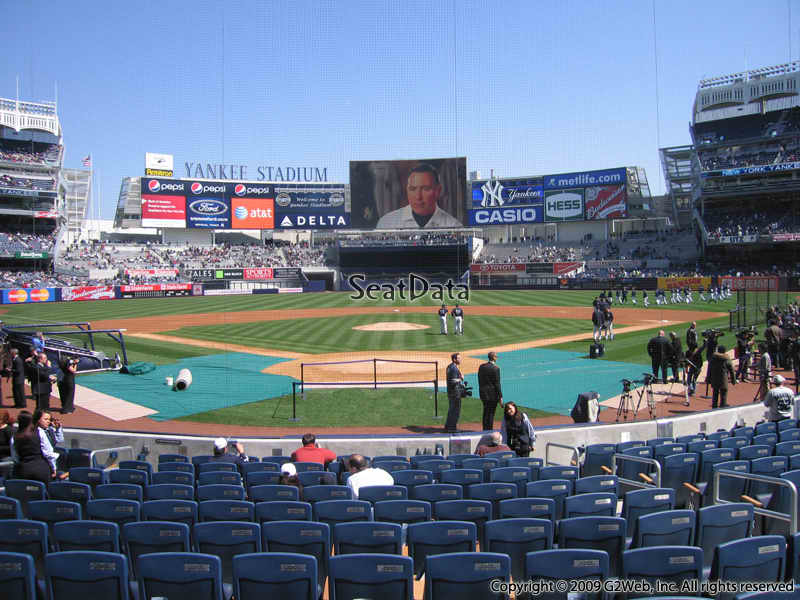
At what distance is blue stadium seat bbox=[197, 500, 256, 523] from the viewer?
529 cm

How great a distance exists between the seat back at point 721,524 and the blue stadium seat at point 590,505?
33.6 inches

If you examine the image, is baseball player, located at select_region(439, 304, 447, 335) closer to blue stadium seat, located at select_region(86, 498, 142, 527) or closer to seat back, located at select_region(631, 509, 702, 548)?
blue stadium seat, located at select_region(86, 498, 142, 527)

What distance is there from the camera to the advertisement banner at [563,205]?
71250mm

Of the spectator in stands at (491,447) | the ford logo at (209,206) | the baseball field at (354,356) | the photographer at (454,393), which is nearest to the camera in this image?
the spectator in stands at (491,447)

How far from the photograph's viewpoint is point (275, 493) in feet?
19.6

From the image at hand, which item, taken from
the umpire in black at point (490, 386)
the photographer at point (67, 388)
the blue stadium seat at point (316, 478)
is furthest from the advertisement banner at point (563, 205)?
the blue stadium seat at point (316, 478)

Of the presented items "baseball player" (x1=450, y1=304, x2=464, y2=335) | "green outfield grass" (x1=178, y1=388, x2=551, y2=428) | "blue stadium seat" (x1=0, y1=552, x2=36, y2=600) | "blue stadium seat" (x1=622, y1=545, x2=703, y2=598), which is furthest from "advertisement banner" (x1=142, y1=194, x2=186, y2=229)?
"blue stadium seat" (x1=622, y1=545, x2=703, y2=598)

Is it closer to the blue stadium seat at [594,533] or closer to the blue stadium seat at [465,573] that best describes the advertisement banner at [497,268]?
the blue stadium seat at [594,533]

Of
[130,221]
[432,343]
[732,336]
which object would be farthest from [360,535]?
[130,221]

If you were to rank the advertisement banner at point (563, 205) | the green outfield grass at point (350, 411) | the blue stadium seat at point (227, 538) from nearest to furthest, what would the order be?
the blue stadium seat at point (227, 538), the green outfield grass at point (350, 411), the advertisement banner at point (563, 205)

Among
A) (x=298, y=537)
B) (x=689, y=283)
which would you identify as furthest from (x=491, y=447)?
(x=689, y=283)

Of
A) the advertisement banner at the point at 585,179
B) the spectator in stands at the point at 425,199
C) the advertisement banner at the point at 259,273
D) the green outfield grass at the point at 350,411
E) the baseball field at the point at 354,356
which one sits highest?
the advertisement banner at the point at 585,179

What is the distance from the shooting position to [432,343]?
2595 centimetres

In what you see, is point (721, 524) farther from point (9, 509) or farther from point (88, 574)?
point (9, 509)
